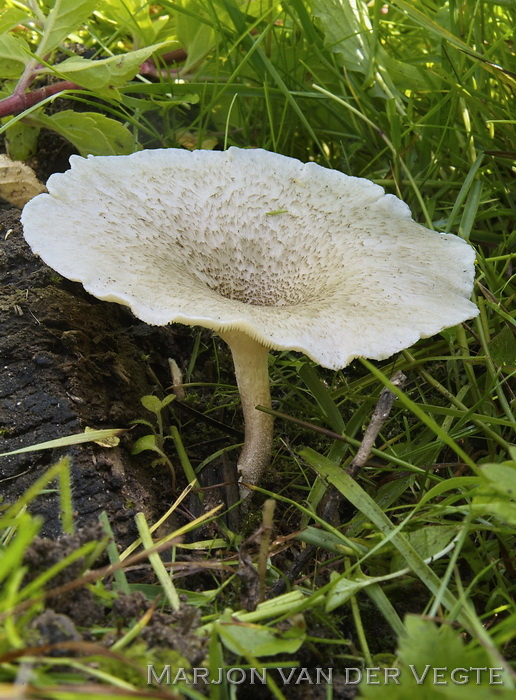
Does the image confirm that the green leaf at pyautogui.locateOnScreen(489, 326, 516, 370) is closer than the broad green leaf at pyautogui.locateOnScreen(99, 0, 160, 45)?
Yes

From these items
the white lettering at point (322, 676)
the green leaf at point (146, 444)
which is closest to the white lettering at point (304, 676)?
the white lettering at point (322, 676)

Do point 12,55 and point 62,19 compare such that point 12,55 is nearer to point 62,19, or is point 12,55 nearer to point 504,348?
point 62,19

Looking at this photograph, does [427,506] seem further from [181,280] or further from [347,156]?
[347,156]

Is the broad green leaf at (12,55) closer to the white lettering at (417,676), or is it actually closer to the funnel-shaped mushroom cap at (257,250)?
the funnel-shaped mushroom cap at (257,250)

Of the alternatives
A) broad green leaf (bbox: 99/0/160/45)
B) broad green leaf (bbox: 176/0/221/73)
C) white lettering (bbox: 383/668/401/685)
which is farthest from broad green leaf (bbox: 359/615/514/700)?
broad green leaf (bbox: 99/0/160/45)

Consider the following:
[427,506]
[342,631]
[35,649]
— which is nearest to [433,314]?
[427,506]

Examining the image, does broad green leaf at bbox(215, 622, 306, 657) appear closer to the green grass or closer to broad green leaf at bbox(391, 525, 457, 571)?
the green grass
